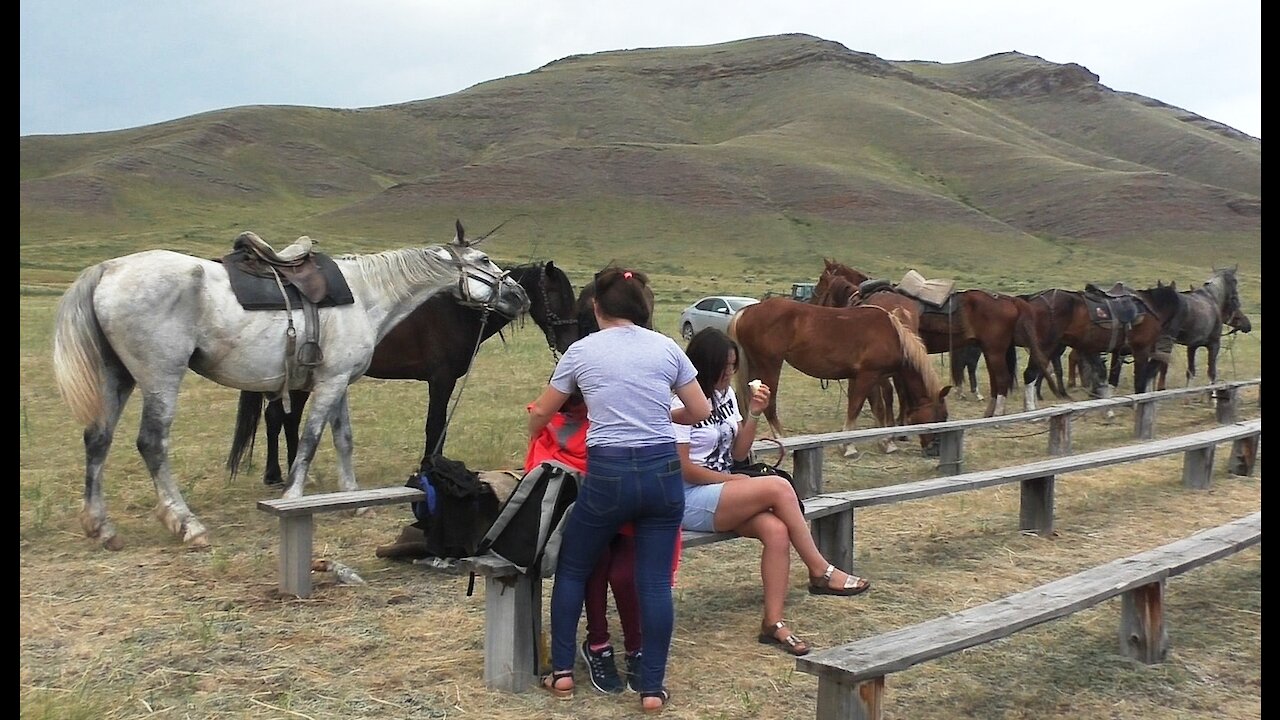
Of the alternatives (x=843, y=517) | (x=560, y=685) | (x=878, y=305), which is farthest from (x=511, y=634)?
(x=878, y=305)

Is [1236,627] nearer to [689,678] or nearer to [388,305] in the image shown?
[689,678]

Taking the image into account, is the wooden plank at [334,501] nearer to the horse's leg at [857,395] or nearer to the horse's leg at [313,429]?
the horse's leg at [313,429]

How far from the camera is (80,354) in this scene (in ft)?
16.2

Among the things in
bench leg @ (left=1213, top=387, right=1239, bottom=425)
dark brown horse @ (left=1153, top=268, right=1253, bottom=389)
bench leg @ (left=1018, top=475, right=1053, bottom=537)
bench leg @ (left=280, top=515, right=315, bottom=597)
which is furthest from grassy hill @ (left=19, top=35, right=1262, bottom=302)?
bench leg @ (left=280, top=515, right=315, bottom=597)

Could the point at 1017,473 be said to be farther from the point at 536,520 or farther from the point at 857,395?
the point at 536,520

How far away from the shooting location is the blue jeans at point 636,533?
10.3ft

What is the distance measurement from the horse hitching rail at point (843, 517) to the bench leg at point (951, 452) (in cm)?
137

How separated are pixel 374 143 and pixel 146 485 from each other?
353ft

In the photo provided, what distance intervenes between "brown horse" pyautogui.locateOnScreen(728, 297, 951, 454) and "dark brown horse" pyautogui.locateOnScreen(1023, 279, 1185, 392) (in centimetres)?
358

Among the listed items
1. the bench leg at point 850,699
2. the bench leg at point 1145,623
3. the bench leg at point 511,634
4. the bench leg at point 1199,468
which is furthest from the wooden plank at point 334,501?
the bench leg at point 1199,468

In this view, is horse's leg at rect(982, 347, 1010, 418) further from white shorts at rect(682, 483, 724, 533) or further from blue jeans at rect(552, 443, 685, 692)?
blue jeans at rect(552, 443, 685, 692)

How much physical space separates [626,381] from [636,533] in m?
0.58

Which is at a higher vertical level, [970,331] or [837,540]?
[970,331]
